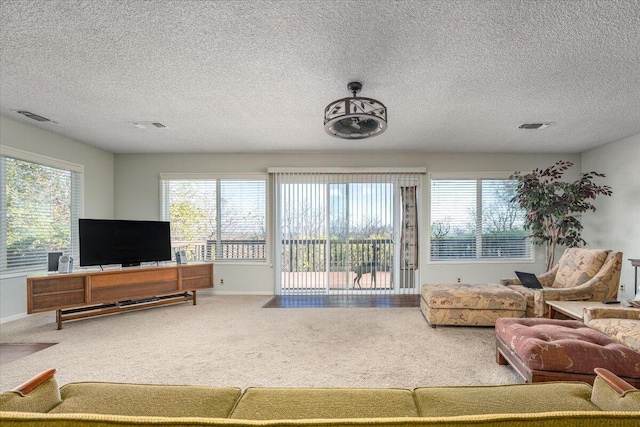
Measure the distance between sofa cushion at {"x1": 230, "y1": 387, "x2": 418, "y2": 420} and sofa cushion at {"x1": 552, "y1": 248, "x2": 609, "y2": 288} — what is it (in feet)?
11.4

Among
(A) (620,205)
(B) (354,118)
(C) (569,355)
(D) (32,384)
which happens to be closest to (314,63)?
(B) (354,118)

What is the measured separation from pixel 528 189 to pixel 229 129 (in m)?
4.51

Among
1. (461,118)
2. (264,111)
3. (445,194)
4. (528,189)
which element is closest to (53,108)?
(264,111)

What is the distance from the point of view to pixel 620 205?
14.9 feet

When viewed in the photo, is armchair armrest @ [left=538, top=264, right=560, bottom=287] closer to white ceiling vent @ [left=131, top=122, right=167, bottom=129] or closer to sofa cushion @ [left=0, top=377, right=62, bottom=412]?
sofa cushion @ [left=0, top=377, right=62, bottom=412]

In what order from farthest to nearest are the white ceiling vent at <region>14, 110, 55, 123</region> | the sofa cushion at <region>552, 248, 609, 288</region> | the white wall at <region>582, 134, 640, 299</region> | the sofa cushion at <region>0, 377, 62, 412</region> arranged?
the white wall at <region>582, 134, 640, 299</region> → the white ceiling vent at <region>14, 110, 55, 123</region> → the sofa cushion at <region>552, 248, 609, 288</region> → the sofa cushion at <region>0, 377, 62, 412</region>

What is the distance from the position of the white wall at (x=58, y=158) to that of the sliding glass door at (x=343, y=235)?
301cm

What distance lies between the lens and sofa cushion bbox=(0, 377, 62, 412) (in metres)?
0.82

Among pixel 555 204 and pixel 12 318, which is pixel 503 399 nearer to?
pixel 555 204

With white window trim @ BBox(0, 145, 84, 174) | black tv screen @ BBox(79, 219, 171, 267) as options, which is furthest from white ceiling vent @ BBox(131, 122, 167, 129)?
white window trim @ BBox(0, 145, 84, 174)

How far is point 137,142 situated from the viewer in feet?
15.6

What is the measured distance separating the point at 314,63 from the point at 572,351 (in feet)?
8.97

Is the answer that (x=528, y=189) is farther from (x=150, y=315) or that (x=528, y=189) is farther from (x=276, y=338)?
(x=150, y=315)

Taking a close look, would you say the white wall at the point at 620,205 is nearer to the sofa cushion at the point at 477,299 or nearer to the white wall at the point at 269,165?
the white wall at the point at 269,165
